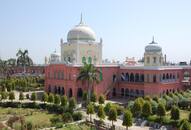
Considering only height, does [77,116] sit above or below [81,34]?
below

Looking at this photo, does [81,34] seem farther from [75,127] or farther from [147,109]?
[75,127]

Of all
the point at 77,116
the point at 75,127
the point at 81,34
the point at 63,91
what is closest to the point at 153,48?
the point at 81,34

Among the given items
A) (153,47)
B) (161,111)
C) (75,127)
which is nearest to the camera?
(75,127)

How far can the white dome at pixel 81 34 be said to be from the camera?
47.7 m

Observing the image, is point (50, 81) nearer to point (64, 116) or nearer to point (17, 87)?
point (17, 87)

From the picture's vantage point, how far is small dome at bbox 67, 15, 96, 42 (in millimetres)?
47719

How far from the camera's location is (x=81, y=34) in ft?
157

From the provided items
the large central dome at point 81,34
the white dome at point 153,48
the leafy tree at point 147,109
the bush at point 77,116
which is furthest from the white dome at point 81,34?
the leafy tree at point 147,109

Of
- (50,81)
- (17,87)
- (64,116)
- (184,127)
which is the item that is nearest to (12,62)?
(17,87)

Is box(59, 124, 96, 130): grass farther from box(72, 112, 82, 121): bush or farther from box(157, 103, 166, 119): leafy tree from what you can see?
box(157, 103, 166, 119): leafy tree

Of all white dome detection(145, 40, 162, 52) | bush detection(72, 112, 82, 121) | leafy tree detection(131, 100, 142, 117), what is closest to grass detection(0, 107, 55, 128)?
bush detection(72, 112, 82, 121)

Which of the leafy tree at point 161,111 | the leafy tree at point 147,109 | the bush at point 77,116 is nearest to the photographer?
the leafy tree at point 161,111

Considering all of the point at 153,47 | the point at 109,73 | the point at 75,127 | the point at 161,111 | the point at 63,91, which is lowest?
the point at 75,127

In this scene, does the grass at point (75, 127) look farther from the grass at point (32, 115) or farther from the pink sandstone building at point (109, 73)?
the pink sandstone building at point (109, 73)
